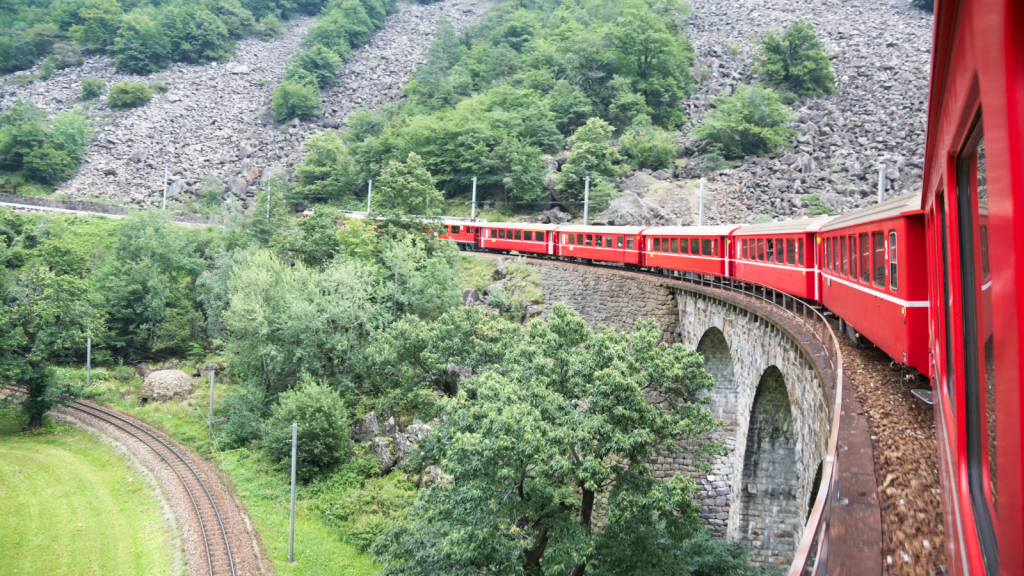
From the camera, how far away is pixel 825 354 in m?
8.20

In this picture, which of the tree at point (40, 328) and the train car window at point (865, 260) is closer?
the train car window at point (865, 260)

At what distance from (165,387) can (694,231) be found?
23903mm

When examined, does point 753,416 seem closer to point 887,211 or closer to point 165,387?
point 887,211

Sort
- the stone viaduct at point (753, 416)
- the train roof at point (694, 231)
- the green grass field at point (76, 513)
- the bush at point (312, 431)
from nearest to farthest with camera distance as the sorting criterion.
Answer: the stone viaduct at point (753, 416), the green grass field at point (76, 513), the train roof at point (694, 231), the bush at point (312, 431)

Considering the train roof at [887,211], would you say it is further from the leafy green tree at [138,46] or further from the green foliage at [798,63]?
the leafy green tree at [138,46]

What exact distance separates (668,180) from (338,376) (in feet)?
90.8

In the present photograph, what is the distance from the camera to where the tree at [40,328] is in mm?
24141

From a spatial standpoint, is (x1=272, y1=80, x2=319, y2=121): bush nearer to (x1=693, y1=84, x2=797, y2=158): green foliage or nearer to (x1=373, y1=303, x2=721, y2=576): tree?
(x1=693, y1=84, x2=797, y2=158): green foliage

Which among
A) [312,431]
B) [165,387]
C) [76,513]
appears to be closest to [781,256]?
[312,431]

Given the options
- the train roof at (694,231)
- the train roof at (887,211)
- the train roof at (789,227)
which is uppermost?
the train roof at (694,231)

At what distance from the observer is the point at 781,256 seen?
1487cm

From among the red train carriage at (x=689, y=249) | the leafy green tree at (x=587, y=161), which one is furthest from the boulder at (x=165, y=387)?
the leafy green tree at (x=587, y=161)

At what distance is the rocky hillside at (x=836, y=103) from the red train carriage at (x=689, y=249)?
1510cm

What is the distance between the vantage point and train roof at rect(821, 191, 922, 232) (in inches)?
271
